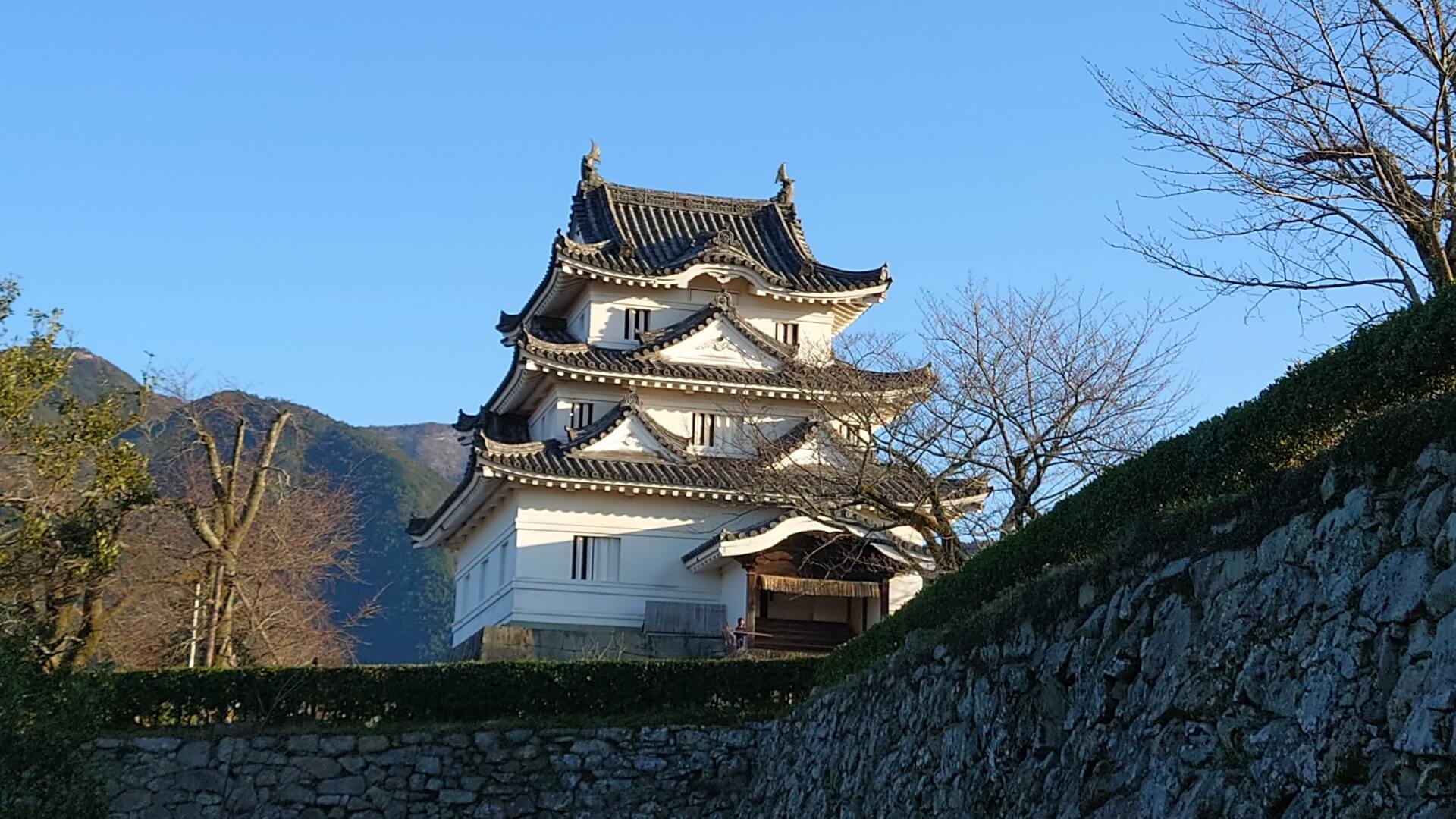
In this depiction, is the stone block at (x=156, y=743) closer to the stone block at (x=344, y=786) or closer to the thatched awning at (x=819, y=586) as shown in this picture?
the stone block at (x=344, y=786)

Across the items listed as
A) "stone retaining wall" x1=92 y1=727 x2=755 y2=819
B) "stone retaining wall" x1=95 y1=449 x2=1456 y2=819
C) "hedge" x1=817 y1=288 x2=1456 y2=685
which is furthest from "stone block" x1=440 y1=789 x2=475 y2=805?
"hedge" x1=817 y1=288 x2=1456 y2=685

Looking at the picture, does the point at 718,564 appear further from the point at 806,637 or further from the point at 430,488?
the point at 430,488

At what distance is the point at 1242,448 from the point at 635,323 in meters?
23.2

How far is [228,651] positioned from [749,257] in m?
13.0

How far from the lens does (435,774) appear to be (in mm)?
19078

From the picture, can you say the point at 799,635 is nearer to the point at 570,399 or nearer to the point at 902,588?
the point at 902,588

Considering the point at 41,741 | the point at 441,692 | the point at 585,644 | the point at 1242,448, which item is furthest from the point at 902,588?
the point at 1242,448

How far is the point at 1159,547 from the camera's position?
9773 mm

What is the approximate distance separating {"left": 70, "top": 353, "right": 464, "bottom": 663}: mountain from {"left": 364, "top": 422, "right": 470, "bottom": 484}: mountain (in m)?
38.8

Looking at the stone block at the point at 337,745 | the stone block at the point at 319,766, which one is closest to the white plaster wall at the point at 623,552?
the stone block at the point at 337,745

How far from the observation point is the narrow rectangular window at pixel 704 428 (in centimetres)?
3123

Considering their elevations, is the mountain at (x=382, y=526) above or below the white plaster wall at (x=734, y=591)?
above

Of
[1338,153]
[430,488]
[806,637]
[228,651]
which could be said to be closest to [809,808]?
[1338,153]

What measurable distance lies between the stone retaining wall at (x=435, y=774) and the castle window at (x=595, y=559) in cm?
1017
